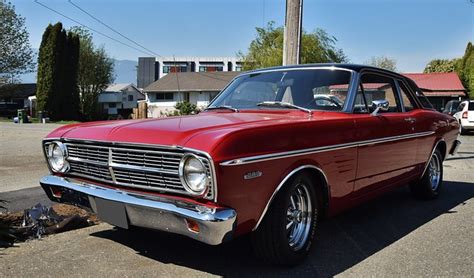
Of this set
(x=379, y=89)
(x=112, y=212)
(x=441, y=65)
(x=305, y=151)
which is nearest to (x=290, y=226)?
(x=305, y=151)

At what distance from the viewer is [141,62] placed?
88312 millimetres

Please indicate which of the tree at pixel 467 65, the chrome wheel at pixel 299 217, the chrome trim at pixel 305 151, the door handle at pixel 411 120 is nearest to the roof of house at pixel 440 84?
the tree at pixel 467 65

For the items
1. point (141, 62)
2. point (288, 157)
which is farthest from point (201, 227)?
point (141, 62)

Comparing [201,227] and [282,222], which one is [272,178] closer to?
[282,222]

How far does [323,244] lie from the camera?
4539 millimetres

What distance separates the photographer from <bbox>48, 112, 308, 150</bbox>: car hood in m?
3.35

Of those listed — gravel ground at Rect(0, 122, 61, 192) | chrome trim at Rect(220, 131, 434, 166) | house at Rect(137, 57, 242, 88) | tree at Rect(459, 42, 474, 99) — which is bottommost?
gravel ground at Rect(0, 122, 61, 192)

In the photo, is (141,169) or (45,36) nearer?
(141,169)

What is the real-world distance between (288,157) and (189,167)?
Result: 0.80m

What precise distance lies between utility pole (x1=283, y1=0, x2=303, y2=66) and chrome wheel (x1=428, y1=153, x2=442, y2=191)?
10.8ft

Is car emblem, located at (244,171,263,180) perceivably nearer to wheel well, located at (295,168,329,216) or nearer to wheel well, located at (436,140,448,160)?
wheel well, located at (295,168,329,216)

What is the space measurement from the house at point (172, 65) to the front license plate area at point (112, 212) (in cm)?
8170

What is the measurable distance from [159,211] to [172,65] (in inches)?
3527

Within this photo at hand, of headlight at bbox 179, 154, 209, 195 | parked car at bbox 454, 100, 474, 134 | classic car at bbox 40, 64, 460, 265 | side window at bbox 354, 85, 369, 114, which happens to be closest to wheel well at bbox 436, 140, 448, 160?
classic car at bbox 40, 64, 460, 265
